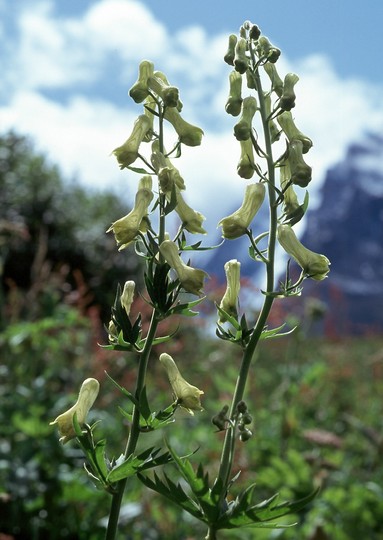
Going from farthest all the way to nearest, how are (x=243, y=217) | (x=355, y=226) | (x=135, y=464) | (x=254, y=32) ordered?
(x=355, y=226)
(x=254, y=32)
(x=243, y=217)
(x=135, y=464)

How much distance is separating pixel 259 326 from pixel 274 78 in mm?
715

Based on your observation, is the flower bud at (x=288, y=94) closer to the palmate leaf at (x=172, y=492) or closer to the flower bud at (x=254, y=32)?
the flower bud at (x=254, y=32)

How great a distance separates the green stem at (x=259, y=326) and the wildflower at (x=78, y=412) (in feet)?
1.12

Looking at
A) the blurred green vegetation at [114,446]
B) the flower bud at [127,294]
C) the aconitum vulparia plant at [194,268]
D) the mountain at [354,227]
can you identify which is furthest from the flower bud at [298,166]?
the mountain at [354,227]

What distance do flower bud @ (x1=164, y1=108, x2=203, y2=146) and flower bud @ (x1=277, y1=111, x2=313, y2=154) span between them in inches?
8.4

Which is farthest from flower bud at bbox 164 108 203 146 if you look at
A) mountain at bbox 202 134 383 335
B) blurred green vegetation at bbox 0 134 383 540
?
mountain at bbox 202 134 383 335

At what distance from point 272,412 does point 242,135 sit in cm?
588

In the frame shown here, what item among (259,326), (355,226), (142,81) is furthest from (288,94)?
(355,226)

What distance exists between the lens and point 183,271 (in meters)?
1.71

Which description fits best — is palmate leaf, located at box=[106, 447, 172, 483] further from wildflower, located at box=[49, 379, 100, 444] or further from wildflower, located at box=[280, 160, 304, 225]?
wildflower, located at box=[280, 160, 304, 225]

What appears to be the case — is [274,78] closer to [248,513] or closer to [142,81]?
[142,81]

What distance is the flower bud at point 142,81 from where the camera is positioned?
1899 millimetres

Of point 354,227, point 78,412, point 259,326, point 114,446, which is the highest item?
point 354,227

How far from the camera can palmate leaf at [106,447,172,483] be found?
1.51 metres
